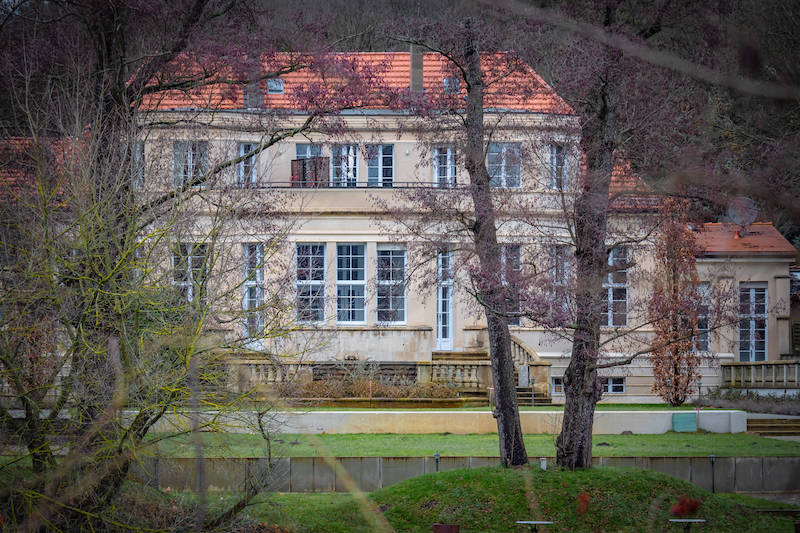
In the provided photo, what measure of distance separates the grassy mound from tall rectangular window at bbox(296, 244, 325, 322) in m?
3.22

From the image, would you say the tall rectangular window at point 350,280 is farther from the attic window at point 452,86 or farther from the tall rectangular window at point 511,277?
the tall rectangular window at point 511,277

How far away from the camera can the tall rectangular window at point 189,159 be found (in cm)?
1477

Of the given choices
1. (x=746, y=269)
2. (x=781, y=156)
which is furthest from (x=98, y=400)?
(x=746, y=269)

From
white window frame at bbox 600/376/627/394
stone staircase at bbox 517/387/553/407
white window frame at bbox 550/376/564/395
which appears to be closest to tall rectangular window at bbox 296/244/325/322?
stone staircase at bbox 517/387/553/407

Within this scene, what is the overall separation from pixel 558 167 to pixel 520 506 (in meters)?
5.62

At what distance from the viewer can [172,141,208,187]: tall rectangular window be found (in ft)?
48.5

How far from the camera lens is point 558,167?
1465 cm

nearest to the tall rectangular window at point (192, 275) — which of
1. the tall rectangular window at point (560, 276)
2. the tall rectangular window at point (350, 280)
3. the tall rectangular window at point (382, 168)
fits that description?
→ the tall rectangular window at point (560, 276)

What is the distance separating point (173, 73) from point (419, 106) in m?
4.76

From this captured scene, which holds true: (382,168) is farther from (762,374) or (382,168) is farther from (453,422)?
(762,374)

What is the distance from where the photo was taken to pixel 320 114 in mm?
16297

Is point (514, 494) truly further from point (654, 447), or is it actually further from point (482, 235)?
point (654, 447)

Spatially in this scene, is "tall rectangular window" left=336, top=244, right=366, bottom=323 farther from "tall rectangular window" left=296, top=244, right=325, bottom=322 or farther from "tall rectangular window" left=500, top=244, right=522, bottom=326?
"tall rectangular window" left=500, top=244, right=522, bottom=326

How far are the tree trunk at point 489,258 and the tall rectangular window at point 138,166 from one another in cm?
581
